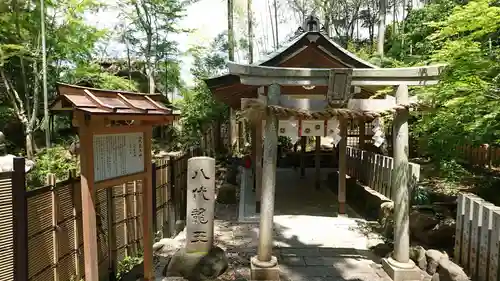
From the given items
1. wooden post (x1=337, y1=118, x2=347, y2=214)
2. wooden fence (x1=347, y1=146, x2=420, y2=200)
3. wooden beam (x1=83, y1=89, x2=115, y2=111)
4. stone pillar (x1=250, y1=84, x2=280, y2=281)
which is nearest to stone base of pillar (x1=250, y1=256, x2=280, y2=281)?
stone pillar (x1=250, y1=84, x2=280, y2=281)

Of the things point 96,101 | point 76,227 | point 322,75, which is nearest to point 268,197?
point 322,75

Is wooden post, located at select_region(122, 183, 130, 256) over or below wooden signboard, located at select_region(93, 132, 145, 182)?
below

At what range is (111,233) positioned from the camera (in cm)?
579

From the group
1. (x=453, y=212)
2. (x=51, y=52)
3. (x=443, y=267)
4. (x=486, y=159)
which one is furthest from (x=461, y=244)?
(x=51, y=52)

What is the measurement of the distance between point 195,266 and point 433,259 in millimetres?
4129

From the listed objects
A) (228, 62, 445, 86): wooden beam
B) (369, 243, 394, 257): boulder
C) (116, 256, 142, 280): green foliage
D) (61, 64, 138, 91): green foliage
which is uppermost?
(61, 64, 138, 91): green foliage

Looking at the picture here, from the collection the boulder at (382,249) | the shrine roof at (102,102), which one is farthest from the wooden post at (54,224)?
the boulder at (382,249)

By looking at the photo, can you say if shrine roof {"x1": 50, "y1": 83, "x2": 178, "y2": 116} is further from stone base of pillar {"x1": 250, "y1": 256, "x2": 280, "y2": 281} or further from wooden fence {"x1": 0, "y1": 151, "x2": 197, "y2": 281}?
stone base of pillar {"x1": 250, "y1": 256, "x2": 280, "y2": 281}

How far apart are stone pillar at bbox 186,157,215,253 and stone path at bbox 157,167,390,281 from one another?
769mm

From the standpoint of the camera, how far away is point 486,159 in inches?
494

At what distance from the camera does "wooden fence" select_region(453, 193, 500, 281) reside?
16.0 feet

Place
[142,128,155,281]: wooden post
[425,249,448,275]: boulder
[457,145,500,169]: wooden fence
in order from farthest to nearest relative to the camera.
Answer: [457,145,500,169]: wooden fence → [425,249,448,275]: boulder → [142,128,155,281]: wooden post

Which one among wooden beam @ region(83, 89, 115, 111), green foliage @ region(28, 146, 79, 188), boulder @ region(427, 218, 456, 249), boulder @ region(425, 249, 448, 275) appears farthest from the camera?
green foliage @ region(28, 146, 79, 188)

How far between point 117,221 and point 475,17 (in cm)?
640
